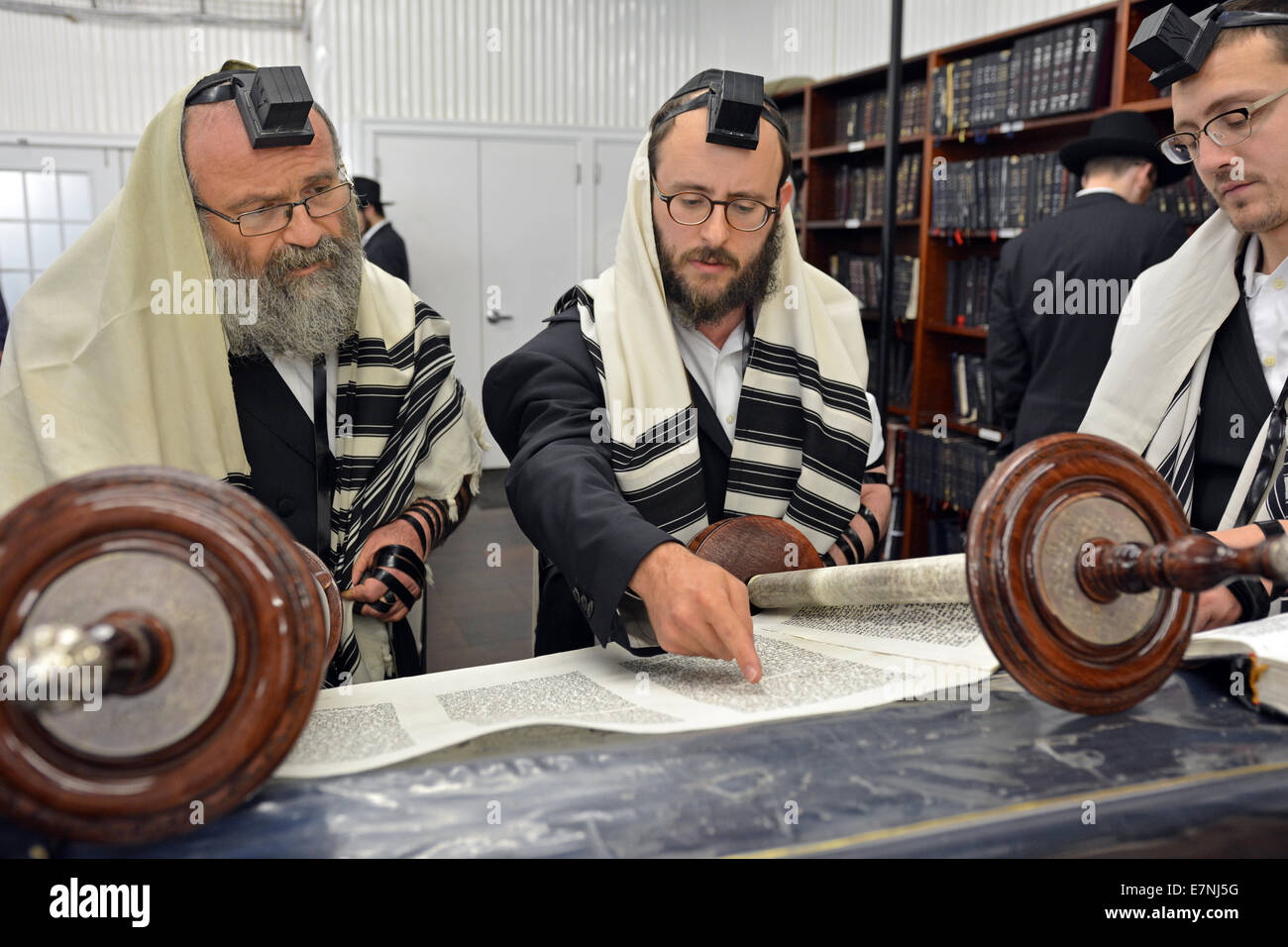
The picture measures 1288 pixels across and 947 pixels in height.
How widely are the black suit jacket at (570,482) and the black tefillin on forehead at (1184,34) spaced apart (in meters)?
1.03

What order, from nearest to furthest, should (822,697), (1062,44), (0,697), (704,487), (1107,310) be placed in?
A: 1. (0,697)
2. (822,697)
3. (704,487)
4. (1107,310)
5. (1062,44)

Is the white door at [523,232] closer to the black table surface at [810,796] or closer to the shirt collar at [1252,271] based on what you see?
the shirt collar at [1252,271]

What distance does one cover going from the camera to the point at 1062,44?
4.93 metres

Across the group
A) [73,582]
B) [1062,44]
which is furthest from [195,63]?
[73,582]

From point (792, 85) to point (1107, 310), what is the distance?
168 inches

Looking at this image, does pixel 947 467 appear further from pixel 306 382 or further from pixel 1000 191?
pixel 306 382

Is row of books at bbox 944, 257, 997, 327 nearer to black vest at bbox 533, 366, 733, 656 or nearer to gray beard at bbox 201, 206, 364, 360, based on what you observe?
black vest at bbox 533, 366, 733, 656

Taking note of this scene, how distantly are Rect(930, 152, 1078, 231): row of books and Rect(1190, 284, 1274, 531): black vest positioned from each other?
3.46 m

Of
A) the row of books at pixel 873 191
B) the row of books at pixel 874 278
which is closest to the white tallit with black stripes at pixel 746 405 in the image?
the row of books at pixel 873 191

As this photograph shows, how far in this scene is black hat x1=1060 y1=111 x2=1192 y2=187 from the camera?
161 inches

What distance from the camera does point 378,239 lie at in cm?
713
